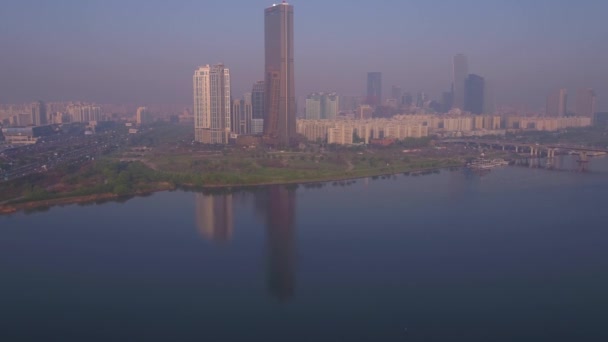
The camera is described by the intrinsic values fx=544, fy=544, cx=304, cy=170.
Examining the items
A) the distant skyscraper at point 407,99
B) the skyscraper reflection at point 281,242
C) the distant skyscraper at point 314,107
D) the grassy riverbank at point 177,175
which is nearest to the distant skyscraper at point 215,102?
the grassy riverbank at point 177,175

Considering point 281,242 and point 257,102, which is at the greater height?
point 257,102

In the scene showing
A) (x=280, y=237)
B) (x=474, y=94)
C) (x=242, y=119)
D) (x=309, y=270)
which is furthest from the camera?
(x=474, y=94)

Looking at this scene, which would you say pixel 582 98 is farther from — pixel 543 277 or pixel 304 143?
pixel 543 277

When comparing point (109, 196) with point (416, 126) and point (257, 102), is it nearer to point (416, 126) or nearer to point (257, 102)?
point (257, 102)

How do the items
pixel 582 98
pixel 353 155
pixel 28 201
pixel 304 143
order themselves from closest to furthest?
pixel 28 201, pixel 353 155, pixel 304 143, pixel 582 98

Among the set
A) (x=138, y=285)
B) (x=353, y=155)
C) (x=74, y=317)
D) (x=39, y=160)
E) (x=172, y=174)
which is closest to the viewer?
(x=74, y=317)

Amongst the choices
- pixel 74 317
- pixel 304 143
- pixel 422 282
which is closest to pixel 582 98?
pixel 304 143

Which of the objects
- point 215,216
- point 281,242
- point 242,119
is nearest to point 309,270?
point 281,242
